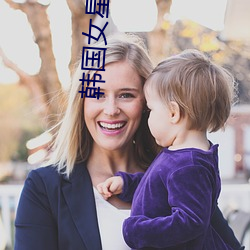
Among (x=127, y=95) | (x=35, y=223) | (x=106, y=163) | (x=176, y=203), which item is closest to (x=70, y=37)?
(x=106, y=163)

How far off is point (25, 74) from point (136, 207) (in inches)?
142

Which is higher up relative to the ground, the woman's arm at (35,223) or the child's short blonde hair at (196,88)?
the child's short blonde hair at (196,88)

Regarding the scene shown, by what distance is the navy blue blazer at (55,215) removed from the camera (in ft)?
5.37

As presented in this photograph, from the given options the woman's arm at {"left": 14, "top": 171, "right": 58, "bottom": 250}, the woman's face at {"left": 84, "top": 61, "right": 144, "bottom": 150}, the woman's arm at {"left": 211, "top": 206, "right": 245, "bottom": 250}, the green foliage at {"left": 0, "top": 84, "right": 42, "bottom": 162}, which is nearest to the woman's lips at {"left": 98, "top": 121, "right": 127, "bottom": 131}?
the woman's face at {"left": 84, "top": 61, "right": 144, "bottom": 150}

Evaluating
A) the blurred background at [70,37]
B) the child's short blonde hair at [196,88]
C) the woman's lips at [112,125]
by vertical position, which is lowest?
the blurred background at [70,37]

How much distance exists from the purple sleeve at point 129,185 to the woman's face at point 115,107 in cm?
10

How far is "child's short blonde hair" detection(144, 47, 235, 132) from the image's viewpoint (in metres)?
1.45

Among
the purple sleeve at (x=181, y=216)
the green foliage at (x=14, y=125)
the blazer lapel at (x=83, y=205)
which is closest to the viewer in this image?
the purple sleeve at (x=181, y=216)

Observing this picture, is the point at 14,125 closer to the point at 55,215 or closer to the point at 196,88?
the point at 55,215

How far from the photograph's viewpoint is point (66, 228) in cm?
165

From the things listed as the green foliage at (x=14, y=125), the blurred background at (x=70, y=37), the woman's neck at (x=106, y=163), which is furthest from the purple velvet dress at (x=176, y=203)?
the green foliage at (x=14, y=125)

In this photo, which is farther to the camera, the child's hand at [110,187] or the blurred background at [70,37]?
the blurred background at [70,37]

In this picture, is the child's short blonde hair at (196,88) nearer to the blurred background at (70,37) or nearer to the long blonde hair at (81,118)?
the long blonde hair at (81,118)

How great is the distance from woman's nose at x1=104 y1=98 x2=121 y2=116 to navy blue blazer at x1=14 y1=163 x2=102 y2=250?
0.25m
